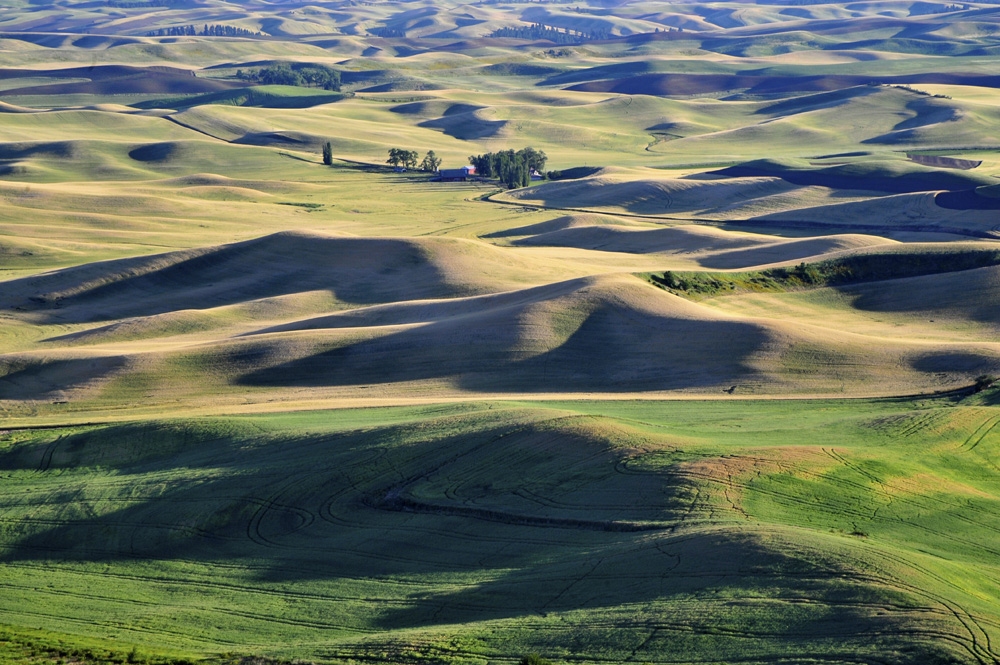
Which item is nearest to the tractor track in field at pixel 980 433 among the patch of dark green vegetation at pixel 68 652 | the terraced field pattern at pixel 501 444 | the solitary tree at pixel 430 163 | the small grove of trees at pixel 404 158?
the terraced field pattern at pixel 501 444

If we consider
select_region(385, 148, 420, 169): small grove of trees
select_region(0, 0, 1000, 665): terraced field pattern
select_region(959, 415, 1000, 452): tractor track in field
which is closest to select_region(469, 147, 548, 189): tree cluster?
select_region(385, 148, 420, 169): small grove of trees

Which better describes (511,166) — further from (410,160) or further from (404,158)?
(410,160)

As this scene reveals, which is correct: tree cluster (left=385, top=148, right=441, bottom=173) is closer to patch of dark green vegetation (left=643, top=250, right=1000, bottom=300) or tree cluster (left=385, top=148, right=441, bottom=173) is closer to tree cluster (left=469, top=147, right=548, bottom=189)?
tree cluster (left=469, top=147, right=548, bottom=189)

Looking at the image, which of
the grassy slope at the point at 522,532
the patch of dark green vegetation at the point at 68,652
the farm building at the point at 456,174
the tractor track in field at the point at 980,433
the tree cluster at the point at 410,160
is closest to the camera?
the grassy slope at the point at 522,532

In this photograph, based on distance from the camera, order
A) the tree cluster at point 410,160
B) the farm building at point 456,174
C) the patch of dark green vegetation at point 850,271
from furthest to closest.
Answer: the tree cluster at point 410,160, the farm building at point 456,174, the patch of dark green vegetation at point 850,271

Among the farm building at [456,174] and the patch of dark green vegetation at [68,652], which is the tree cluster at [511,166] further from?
the patch of dark green vegetation at [68,652]

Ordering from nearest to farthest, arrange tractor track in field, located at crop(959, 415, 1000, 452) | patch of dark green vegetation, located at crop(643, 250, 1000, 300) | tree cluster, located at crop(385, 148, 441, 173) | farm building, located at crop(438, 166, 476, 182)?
tractor track in field, located at crop(959, 415, 1000, 452) → patch of dark green vegetation, located at crop(643, 250, 1000, 300) → farm building, located at crop(438, 166, 476, 182) → tree cluster, located at crop(385, 148, 441, 173)
